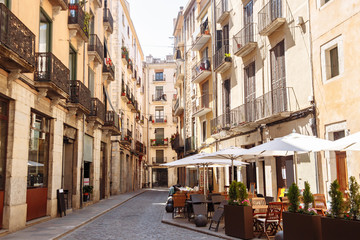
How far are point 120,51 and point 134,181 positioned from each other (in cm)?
1644

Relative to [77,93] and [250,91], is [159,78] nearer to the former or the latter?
[250,91]

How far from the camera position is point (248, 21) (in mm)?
20391

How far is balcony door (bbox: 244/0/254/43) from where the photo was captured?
1928cm

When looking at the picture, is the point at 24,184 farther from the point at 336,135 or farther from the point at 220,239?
the point at 336,135

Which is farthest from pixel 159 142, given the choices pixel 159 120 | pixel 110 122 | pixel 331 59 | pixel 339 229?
pixel 339 229

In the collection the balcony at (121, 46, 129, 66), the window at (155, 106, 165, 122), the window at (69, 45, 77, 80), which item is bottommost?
the window at (69, 45, 77, 80)

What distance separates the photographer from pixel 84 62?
1973cm

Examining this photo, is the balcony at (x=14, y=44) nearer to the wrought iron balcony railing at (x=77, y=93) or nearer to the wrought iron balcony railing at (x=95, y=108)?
the wrought iron balcony railing at (x=77, y=93)

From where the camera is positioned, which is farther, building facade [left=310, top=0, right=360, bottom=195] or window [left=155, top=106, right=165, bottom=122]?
window [left=155, top=106, right=165, bottom=122]

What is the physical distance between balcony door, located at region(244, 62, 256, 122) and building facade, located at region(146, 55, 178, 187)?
37.1 meters

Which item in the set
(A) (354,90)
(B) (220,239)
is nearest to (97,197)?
(B) (220,239)

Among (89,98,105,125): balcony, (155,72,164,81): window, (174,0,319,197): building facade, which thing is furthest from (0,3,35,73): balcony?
(155,72,164,81): window

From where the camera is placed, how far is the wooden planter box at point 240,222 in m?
9.59

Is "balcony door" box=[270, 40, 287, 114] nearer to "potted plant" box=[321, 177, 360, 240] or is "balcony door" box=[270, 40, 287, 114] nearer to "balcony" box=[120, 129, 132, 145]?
"potted plant" box=[321, 177, 360, 240]
